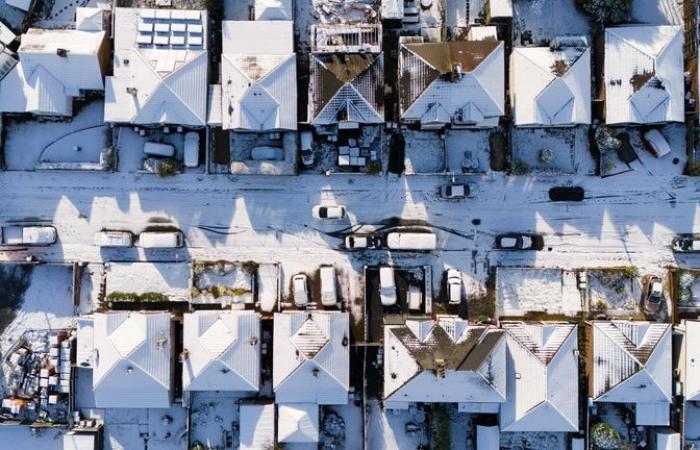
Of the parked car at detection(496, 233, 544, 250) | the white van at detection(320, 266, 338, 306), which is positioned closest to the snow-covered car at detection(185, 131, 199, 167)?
the white van at detection(320, 266, 338, 306)

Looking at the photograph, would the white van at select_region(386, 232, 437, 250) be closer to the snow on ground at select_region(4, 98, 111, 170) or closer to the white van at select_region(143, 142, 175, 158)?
the white van at select_region(143, 142, 175, 158)

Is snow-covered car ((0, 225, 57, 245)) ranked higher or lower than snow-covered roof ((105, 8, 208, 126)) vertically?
lower

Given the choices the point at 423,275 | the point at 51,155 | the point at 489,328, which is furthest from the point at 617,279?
the point at 51,155

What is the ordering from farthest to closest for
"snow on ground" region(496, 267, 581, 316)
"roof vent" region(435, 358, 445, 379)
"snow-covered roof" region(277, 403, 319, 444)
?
"snow on ground" region(496, 267, 581, 316) → "snow-covered roof" region(277, 403, 319, 444) → "roof vent" region(435, 358, 445, 379)

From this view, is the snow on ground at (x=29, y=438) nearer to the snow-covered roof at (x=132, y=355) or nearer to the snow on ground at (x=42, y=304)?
the snow-covered roof at (x=132, y=355)

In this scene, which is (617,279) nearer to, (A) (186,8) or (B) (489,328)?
(B) (489,328)

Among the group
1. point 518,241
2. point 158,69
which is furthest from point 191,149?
point 518,241
